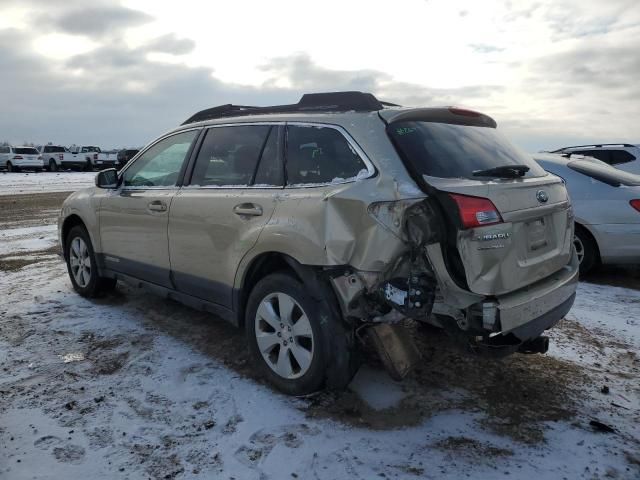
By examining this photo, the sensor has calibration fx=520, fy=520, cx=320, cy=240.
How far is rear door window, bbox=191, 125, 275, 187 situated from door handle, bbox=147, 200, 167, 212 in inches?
13.9

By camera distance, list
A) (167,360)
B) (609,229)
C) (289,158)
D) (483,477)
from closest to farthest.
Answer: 1. (483,477)
2. (289,158)
3. (167,360)
4. (609,229)

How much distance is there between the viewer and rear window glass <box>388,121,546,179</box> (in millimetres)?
3109

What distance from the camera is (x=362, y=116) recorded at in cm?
334

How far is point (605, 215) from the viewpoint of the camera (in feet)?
20.1

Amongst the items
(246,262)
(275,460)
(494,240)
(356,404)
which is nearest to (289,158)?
(246,262)

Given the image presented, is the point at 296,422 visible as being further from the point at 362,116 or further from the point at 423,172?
the point at 362,116

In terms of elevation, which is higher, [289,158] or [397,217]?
[289,158]

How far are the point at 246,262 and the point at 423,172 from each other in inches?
53.6

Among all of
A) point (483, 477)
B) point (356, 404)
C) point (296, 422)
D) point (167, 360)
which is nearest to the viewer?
point (483, 477)

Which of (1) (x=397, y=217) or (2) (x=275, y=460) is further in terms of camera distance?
(1) (x=397, y=217)

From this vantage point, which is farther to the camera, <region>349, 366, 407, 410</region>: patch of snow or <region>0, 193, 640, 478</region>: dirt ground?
<region>349, 366, 407, 410</region>: patch of snow

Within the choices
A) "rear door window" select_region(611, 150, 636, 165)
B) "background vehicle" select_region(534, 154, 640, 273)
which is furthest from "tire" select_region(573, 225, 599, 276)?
"rear door window" select_region(611, 150, 636, 165)

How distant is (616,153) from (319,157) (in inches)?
402

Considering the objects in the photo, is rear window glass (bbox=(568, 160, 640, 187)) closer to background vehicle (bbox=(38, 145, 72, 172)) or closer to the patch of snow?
the patch of snow
